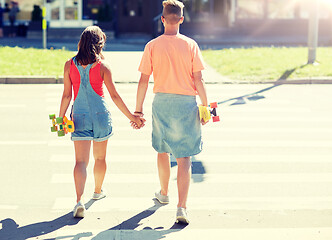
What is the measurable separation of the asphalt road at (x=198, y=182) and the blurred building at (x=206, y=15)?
21.4 meters

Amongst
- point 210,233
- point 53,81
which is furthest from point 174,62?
point 53,81

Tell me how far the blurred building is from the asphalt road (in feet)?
70.2

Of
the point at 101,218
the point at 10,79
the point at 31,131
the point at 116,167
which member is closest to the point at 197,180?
the point at 116,167

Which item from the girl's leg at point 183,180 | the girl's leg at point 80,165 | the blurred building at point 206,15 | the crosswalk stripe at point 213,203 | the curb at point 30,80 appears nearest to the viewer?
the girl's leg at point 183,180

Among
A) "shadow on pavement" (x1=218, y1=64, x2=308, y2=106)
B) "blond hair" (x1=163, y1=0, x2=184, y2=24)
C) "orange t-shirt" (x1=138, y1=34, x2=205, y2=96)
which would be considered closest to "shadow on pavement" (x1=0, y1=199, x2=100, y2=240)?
"orange t-shirt" (x1=138, y1=34, x2=205, y2=96)

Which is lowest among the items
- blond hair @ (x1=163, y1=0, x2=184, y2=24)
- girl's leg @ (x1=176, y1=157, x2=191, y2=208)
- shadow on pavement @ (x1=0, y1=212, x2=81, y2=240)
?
shadow on pavement @ (x1=0, y1=212, x2=81, y2=240)

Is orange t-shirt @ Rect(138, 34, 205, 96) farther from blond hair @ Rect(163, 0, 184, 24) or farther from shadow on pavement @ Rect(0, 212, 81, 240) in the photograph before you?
shadow on pavement @ Rect(0, 212, 81, 240)

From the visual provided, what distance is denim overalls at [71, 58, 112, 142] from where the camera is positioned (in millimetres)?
5617

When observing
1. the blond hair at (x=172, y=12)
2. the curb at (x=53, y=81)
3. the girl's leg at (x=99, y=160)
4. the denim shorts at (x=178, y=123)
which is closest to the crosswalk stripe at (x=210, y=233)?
the denim shorts at (x=178, y=123)

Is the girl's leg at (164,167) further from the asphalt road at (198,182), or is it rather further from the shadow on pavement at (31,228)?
the shadow on pavement at (31,228)

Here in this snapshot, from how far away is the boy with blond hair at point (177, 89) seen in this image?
18.2ft

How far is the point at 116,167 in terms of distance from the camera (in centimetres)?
762

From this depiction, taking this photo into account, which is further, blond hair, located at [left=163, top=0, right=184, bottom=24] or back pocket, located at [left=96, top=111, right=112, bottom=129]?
back pocket, located at [left=96, top=111, right=112, bottom=129]

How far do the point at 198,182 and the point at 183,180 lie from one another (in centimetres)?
137
